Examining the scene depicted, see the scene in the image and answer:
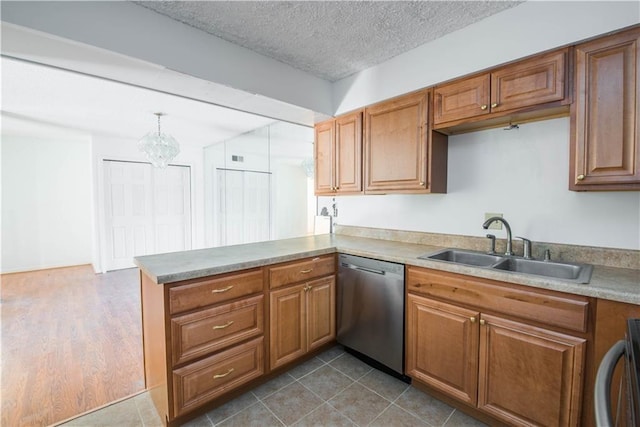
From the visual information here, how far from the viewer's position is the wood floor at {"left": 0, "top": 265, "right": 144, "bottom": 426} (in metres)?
1.89

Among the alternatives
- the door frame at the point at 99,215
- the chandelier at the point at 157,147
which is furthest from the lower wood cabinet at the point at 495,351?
the door frame at the point at 99,215

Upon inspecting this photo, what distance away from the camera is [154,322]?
1.68m

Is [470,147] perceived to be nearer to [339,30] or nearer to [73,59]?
[339,30]

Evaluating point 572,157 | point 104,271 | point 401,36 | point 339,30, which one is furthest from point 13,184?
point 572,157

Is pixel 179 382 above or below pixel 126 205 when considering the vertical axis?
below

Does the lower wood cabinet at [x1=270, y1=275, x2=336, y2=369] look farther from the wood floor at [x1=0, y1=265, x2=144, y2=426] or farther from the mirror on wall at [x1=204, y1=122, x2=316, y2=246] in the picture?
the mirror on wall at [x1=204, y1=122, x2=316, y2=246]

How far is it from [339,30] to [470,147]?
128cm

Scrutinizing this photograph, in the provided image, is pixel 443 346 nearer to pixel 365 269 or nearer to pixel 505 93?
pixel 365 269

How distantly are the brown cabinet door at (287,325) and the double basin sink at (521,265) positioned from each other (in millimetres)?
943

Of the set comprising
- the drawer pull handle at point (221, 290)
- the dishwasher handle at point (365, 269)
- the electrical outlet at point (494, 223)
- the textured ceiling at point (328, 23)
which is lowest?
the drawer pull handle at point (221, 290)

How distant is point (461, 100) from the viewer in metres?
1.94

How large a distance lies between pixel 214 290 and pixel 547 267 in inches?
80.2

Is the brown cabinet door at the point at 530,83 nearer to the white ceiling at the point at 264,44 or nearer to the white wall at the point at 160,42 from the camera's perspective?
the white ceiling at the point at 264,44

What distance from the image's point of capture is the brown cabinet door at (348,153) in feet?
8.44
